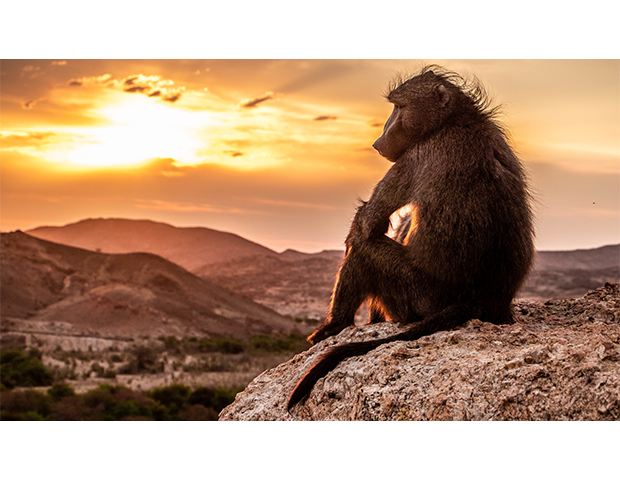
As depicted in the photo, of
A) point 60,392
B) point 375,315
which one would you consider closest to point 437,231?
point 375,315

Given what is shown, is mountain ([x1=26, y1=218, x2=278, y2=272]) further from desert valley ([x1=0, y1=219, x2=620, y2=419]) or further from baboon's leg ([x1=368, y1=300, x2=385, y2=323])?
baboon's leg ([x1=368, y1=300, x2=385, y2=323])

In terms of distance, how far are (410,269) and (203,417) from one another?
22213 millimetres

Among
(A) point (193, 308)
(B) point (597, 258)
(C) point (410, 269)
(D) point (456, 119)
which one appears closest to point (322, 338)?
(C) point (410, 269)

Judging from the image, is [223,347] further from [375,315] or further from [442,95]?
[442,95]

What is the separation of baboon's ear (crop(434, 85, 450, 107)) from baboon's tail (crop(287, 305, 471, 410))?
1851mm

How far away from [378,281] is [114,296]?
54.9 metres

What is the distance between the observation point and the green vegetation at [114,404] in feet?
81.1

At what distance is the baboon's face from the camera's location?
5539 mm

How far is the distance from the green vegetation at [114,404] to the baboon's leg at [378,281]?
67.1ft

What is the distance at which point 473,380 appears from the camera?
430 cm

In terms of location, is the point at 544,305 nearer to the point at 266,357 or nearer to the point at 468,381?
the point at 468,381

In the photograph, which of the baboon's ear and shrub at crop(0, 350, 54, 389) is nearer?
the baboon's ear

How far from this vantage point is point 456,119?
5.55 metres

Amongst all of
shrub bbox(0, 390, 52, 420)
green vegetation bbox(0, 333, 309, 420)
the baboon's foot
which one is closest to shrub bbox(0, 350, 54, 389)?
green vegetation bbox(0, 333, 309, 420)
